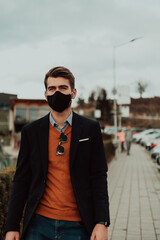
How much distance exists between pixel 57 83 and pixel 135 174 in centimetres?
1378

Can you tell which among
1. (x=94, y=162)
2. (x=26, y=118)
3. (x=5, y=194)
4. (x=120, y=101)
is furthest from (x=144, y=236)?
(x=26, y=118)

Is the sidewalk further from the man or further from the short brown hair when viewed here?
the short brown hair

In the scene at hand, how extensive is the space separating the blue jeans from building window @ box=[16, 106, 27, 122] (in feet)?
129

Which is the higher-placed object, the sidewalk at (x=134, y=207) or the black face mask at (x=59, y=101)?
the black face mask at (x=59, y=101)

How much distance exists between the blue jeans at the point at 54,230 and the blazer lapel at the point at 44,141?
31 cm

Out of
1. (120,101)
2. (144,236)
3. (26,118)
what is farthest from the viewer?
(26,118)

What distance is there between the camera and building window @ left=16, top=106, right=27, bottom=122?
41594 mm

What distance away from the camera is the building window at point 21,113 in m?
41.6

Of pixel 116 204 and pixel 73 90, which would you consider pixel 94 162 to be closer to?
pixel 73 90

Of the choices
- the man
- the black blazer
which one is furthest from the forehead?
the black blazer

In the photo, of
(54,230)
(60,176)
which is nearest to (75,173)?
(60,176)

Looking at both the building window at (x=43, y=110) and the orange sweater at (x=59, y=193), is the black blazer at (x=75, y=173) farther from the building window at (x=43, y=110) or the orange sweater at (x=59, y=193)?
the building window at (x=43, y=110)

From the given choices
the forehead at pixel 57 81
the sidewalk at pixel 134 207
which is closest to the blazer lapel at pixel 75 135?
the forehead at pixel 57 81

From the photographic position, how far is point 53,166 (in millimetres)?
2537
